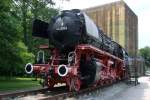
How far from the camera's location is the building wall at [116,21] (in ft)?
224

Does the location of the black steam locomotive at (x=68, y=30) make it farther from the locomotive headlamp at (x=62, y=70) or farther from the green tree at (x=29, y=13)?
the green tree at (x=29, y=13)

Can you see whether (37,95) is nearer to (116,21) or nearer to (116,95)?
(116,95)

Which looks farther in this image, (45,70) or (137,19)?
(137,19)

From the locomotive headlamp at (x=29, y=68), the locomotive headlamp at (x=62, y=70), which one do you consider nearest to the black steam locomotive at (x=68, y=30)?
the locomotive headlamp at (x=29, y=68)

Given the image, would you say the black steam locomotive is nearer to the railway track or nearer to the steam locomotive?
the steam locomotive

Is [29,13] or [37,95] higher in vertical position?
[29,13]

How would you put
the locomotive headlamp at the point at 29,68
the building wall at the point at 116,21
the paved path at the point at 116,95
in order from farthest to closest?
the building wall at the point at 116,21 < the locomotive headlamp at the point at 29,68 < the paved path at the point at 116,95

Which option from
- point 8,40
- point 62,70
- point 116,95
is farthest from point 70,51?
point 8,40

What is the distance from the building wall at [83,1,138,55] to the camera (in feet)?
224

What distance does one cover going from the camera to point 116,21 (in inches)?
2731

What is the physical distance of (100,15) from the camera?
7125cm

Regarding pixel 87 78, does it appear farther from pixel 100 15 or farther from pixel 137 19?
pixel 137 19

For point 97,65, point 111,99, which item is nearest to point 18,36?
point 97,65

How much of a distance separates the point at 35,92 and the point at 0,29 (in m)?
8.64
